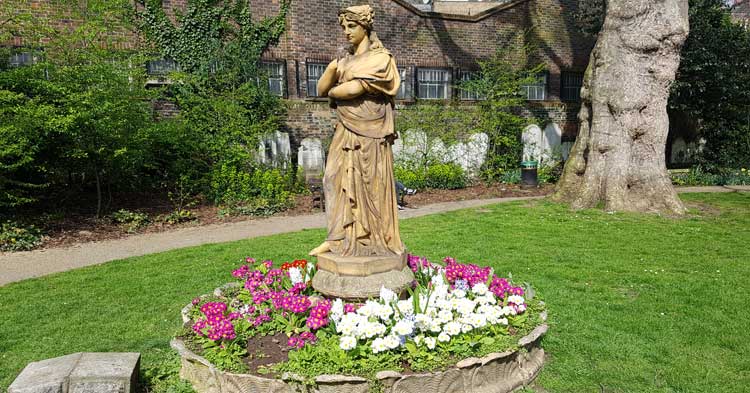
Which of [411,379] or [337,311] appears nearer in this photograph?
[411,379]

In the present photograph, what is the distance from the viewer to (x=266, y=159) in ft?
46.8

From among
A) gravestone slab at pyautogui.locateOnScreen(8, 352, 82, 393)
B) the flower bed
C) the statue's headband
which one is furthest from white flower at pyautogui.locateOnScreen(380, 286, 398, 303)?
gravestone slab at pyautogui.locateOnScreen(8, 352, 82, 393)

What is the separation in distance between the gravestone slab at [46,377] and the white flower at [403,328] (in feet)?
7.75

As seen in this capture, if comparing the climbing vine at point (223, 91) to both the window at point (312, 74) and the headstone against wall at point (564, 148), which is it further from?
the headstone against wall at point (564, 148)

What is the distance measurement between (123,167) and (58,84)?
2238 mm

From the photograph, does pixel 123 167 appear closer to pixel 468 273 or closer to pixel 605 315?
pixel 468 273

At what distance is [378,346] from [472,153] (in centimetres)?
1324

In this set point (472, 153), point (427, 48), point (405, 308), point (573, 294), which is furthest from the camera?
point (427, 48)

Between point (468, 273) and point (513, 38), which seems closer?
point (468, 273)

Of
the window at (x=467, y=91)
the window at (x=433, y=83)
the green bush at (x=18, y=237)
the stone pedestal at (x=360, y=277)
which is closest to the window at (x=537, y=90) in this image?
the window at (x=467, y=91)

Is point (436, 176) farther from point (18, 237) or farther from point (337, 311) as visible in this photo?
point (337, 311)

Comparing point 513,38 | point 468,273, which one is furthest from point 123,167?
point 513,38

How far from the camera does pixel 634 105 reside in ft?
35.7

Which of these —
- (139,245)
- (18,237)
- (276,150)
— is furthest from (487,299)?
(276,150)
